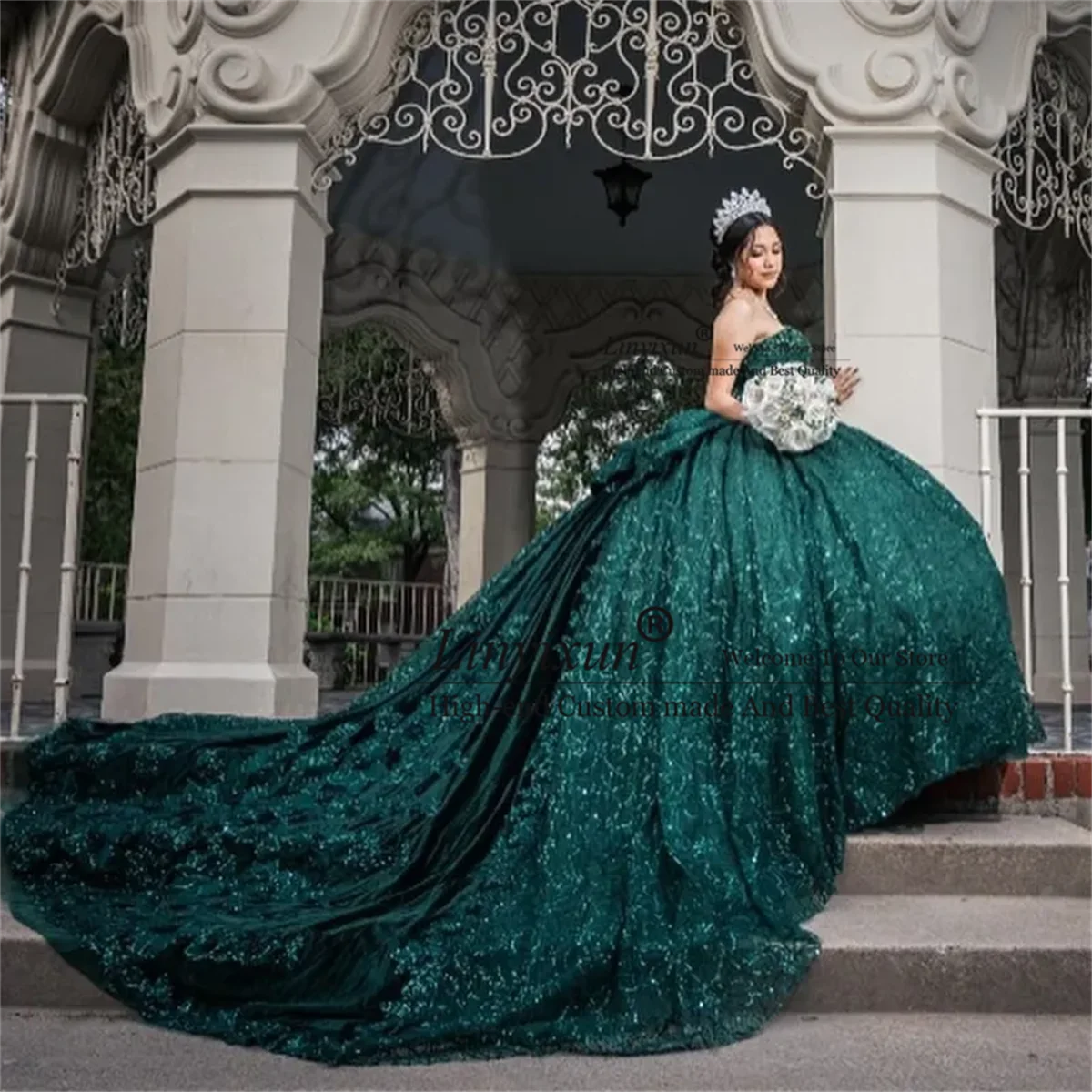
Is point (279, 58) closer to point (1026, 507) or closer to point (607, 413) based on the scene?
point (1026, 507)

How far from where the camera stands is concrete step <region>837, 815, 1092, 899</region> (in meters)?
2.53

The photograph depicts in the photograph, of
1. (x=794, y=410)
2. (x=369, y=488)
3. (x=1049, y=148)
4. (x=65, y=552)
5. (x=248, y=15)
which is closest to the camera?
(x=794, y=410)

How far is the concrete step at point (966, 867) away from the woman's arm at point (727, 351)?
115cm

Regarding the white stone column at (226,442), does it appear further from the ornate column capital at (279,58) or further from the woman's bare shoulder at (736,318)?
the woman's bare shoulder at (736,318)

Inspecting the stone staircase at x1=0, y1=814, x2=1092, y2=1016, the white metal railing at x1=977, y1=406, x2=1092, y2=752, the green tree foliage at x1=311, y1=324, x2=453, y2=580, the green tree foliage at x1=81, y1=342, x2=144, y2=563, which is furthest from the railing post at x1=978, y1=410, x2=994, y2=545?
the green tree foliage at x1=81, y1=342, x2=144, y2=563

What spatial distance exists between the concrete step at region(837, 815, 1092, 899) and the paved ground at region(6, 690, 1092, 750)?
2.69 feet

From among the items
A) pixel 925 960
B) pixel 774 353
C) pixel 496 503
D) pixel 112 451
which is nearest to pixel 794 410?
pixel 774 353

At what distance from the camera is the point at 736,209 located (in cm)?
332

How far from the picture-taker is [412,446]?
15.8m

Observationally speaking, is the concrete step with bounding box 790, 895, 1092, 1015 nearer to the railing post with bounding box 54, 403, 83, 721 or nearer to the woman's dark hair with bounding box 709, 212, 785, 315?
the woman's dark hair with bounding box 709, 212, 785, 315

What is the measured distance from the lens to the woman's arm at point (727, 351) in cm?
307

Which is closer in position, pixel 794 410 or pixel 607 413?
pixel 794 410

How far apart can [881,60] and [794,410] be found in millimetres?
1431

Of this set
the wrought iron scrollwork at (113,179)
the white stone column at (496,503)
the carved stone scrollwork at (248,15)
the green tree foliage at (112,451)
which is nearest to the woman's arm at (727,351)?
the carved stone scrollwork at (248,15)
